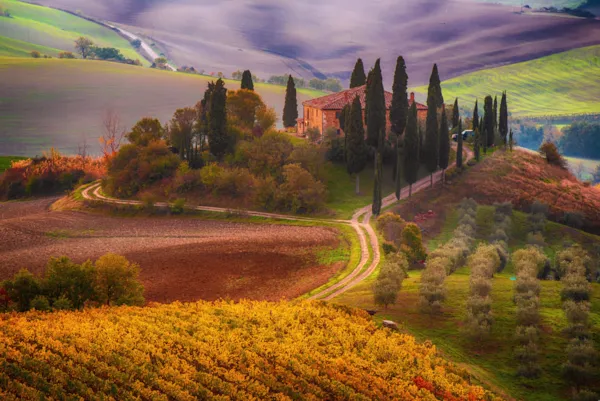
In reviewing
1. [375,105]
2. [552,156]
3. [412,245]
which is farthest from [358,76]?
[412,245]

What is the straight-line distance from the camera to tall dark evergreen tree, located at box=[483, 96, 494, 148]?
3538 inches

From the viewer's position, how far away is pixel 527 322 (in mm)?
33469

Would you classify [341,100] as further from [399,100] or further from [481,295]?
[481,295]

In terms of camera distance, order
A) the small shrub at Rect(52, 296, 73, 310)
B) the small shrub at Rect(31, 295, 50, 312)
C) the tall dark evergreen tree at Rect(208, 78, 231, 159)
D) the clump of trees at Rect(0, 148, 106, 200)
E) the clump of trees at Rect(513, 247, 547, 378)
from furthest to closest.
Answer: the clump of trees at Rect(0, 148, 106, 200) < the tall dark evergreen tree at Rect(208, 78, 231, 159) < the small shrub at Rect(52, 296, 73, 310) < the small shrub at Rect(31, 295, 50, 312) < the clump of trees at Rect(513, 247, 547, 378)

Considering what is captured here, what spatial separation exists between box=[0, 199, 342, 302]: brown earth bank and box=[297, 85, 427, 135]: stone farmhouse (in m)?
30.0

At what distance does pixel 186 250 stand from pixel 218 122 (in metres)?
29.8

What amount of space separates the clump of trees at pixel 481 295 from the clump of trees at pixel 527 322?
1716 mm

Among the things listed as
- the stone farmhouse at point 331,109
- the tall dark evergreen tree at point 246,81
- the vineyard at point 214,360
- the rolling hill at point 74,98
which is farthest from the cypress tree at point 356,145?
the rolling hill at point 74,98

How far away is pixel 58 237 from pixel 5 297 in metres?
32.4

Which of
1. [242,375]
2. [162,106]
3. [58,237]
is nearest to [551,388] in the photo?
[242,375]

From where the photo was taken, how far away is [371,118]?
7775 cm

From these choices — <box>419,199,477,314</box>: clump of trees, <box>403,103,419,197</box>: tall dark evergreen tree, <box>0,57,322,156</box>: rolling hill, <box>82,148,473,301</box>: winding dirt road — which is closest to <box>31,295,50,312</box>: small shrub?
<box>82,148,473,301</box>: winding dirt road

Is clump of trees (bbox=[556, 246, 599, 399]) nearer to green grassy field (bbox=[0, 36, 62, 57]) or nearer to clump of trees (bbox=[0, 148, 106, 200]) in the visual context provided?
clump of trees (bbox=[0, 148, 106, 200])

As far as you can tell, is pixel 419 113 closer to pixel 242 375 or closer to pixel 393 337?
pixel 393 337
